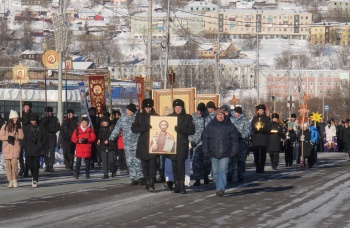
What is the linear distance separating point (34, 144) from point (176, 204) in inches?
222

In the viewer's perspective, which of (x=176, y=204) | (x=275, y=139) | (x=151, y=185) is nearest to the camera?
(x=176, y=204)

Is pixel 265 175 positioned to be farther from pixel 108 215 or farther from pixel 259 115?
pixel 108 215

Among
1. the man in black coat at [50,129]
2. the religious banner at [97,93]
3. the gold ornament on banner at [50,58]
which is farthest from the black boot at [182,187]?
the gold ornament on banner at [50,58]

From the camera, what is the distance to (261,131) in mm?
33562

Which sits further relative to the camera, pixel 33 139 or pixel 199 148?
pixel 199 148

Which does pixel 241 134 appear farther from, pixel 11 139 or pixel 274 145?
pixel 274 145

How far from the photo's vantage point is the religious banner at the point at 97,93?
145 feet

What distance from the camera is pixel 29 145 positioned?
27406mm

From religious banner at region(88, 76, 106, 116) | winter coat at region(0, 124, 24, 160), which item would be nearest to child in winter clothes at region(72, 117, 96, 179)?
winter coat at region(0, 124, 24, 160)

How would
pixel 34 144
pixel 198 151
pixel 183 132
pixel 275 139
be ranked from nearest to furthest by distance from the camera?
pixel 183 132
pixel 34 144
pixel 198 151
pixel 275 139

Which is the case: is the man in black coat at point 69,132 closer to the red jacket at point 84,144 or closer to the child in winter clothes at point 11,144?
the red jacket at point 84,144

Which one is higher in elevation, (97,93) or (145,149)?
(97,93)

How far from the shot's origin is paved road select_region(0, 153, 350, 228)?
19.9 m

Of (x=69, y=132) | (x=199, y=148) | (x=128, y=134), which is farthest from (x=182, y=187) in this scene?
(x=69, y=132)
